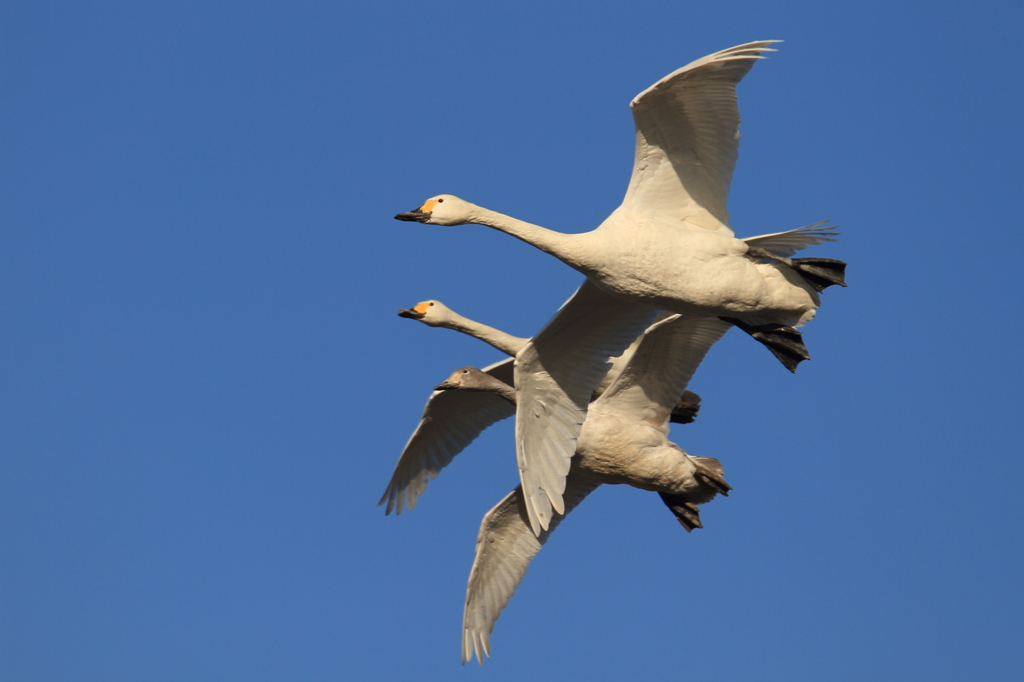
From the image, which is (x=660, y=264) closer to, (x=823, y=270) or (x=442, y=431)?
(x=823, y=270)

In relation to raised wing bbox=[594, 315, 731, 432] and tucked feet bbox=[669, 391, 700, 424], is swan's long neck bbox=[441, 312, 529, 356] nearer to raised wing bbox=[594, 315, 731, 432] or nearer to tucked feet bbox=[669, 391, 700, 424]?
raised wing bbox=[594, 315, 731, 432]

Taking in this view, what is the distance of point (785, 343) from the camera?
14930 mm

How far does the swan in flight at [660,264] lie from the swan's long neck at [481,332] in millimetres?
2094

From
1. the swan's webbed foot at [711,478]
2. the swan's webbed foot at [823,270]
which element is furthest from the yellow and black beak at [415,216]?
the swan's webbed foot at [711,478]

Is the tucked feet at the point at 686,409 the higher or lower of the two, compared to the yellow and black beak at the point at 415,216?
lower

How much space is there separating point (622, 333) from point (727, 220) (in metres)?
1.73

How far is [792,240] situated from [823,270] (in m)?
0.54

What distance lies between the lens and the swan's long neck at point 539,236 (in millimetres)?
13922

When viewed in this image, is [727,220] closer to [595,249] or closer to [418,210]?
[595,249]

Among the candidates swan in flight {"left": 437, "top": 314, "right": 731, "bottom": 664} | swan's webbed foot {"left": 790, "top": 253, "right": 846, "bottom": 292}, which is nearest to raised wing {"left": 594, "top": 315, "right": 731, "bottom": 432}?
swan in flight {"left": 437, "top": 314, "right": 731, "bottom": 664}

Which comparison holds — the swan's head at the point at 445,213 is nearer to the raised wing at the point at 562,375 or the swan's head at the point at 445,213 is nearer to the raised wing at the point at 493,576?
the raised wing at the point at 562,375

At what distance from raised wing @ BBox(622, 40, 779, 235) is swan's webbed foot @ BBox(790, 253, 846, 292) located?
0.81m

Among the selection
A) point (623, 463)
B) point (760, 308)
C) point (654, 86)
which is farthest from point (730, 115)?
point (623, 463)

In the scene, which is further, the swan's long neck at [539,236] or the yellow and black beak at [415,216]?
the yellow and black beak at [415,216]
